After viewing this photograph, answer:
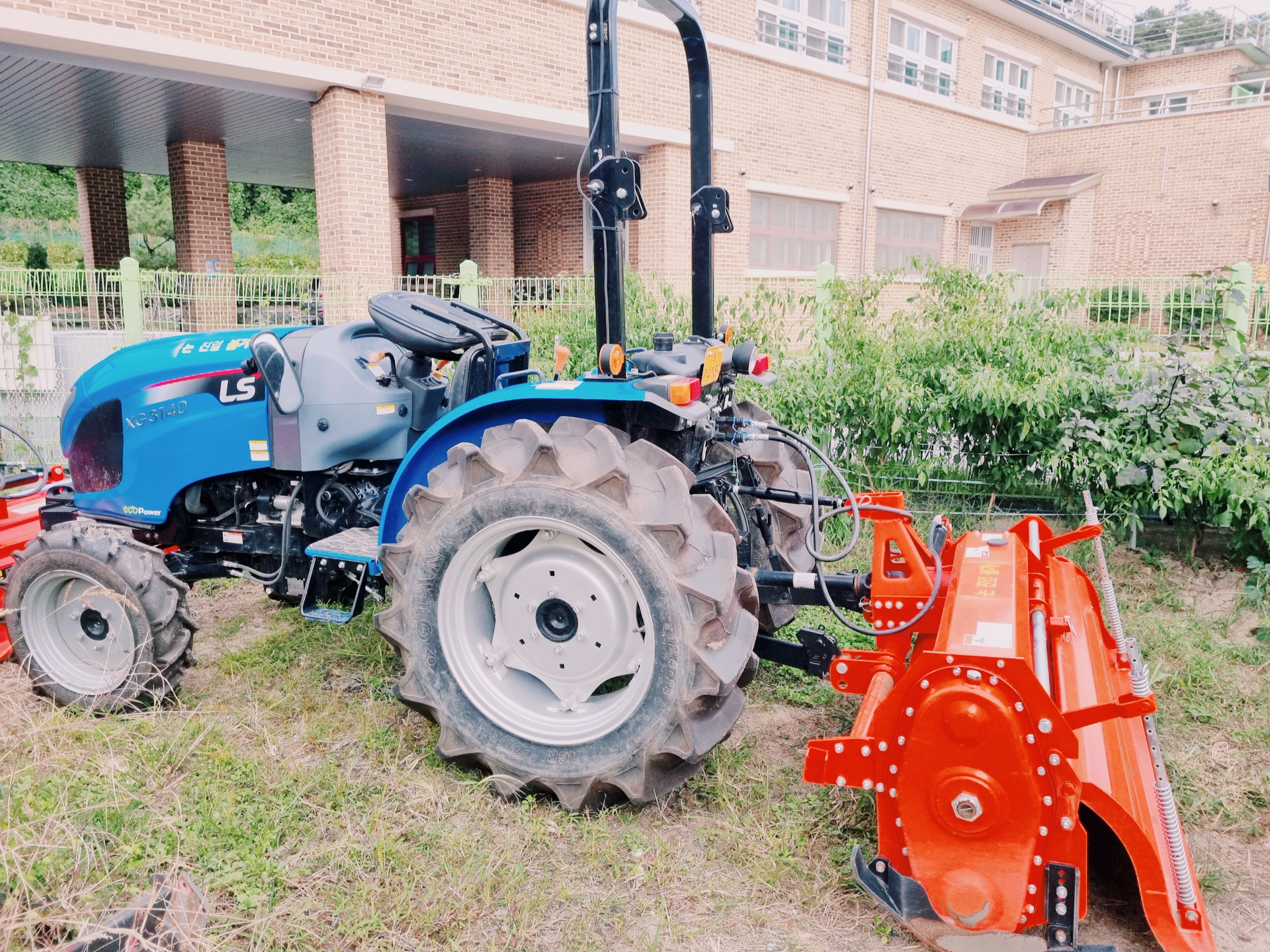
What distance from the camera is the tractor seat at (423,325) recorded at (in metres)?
3.50

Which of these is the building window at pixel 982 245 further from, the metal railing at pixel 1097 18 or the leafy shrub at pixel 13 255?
the leafy shrub at pixel 13 255

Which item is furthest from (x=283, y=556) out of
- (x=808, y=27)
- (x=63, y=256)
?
(x=63, y=256)

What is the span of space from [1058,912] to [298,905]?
1.77 meters

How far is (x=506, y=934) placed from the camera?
231 centimetres

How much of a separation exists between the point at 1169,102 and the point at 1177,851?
31.3 m

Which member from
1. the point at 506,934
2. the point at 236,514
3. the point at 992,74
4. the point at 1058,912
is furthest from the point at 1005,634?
the point at 992,74

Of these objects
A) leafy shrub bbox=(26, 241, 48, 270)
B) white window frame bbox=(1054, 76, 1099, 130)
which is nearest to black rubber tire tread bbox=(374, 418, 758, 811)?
white window frame bbox=(1054, 76, 1099, 130)

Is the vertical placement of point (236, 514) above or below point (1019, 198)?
below

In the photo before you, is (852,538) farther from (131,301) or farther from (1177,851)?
(131,301)

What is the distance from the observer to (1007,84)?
21578mm

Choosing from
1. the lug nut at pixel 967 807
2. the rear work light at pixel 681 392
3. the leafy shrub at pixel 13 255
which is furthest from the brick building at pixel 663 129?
the leafy shrub at pixel 13 255

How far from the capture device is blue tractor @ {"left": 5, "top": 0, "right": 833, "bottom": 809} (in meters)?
2.69

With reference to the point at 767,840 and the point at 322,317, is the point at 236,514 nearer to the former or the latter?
the point at 767,840

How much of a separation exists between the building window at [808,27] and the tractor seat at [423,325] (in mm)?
13633
